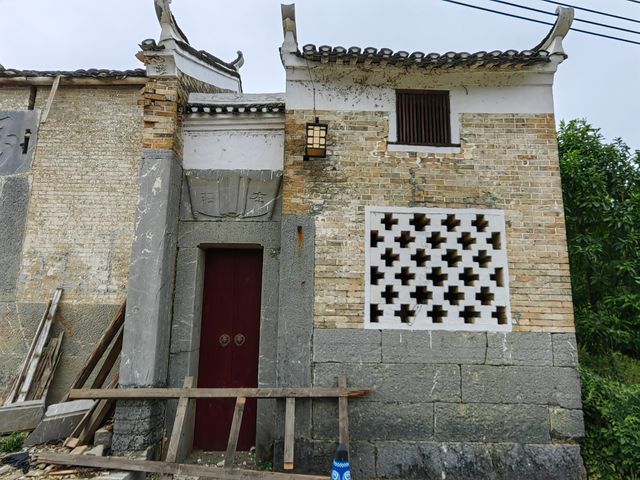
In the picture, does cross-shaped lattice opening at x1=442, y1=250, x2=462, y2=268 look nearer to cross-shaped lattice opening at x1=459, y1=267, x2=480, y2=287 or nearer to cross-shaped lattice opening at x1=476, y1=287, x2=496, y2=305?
cross-shaped lattice opening at x1=459, y1=267, x2=480, y2=287

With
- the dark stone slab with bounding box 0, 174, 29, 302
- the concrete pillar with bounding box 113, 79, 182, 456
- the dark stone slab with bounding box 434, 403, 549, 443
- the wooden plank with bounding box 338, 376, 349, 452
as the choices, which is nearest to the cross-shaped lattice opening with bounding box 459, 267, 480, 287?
the dark stone slab with bounding box 434, 403, 549, 443

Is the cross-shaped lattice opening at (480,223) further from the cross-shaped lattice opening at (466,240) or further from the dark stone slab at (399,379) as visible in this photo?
the dark stone slab at (399,379)

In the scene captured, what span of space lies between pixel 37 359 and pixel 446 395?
17.2 ft

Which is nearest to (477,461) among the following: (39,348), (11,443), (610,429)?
(610,429)

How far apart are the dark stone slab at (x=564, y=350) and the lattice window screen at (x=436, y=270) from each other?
1.77 ft

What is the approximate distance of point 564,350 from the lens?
14.7ft

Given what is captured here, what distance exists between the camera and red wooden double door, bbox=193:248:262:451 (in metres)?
4.95

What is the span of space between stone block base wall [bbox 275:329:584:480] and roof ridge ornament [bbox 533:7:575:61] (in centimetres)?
332

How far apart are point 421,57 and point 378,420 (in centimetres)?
405

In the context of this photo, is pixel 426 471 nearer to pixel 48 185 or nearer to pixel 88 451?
pixel 88 451

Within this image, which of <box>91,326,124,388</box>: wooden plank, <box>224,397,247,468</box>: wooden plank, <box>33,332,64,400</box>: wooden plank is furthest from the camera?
<box>33,332,64,400</box>: wooden plank

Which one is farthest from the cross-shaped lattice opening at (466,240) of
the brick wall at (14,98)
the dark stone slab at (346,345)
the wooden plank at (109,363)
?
the brick wall at (14,98)

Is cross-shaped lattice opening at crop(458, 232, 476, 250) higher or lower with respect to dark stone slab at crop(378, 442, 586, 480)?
higher

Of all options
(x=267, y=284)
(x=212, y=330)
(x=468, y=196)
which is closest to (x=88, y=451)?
(x=212, y=330)
